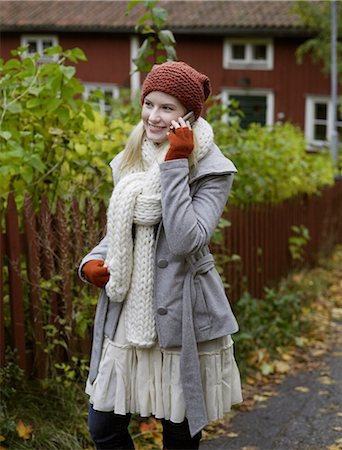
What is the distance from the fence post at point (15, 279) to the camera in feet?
12.6

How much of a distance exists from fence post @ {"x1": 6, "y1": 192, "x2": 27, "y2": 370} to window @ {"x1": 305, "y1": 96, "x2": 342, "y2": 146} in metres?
20.7

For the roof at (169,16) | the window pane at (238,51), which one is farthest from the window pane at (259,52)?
the roof at (169,16)

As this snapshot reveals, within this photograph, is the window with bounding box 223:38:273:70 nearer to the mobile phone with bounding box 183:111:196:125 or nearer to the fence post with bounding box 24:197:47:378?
the fence post with bounding box 24:197:47:378

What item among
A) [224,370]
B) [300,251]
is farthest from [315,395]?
[300,251]

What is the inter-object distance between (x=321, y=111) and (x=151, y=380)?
73.2 ft

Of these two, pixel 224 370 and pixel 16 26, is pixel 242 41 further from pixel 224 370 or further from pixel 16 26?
pixel 224 370

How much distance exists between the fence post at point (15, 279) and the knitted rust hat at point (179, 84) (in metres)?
1.40

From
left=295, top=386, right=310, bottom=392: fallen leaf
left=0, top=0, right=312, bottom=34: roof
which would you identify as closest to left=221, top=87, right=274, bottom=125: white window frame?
left=0, top=0, right=312, bottom=34: roof

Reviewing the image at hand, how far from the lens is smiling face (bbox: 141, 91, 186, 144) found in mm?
2658

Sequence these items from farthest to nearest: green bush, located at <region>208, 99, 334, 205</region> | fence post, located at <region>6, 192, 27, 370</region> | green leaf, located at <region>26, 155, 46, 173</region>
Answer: green bush, located at <region>208, 99, 334, 205</region> → green leaf, located at <region>26, 155, 46, 173</region> → fence post, located at <region>6, 192, 27, 370</region>

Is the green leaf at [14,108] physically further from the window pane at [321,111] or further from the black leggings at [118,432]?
the window pane at [321,111]

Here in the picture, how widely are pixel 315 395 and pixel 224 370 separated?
219 cm

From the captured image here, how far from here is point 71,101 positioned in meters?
4.23

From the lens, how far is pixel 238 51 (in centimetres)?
2495
